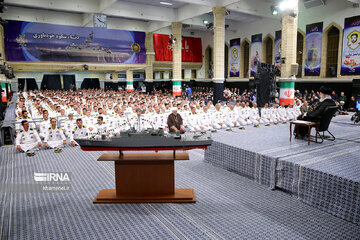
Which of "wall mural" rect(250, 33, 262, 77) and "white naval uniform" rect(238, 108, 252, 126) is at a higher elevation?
"wall mural" rect(250, 33, 262, 77)

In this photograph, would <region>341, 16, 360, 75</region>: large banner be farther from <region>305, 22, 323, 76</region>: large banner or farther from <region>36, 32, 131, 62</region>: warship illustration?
<region>36, 32, 131, 62</region>: warship illustration

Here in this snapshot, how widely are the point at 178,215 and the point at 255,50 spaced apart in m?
22.8

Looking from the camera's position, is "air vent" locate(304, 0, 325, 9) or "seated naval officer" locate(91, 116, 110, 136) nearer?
"seated naval officer" locate(91, 116, 110, 136)

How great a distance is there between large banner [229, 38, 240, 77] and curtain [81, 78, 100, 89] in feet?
65.6

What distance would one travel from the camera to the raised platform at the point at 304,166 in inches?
146

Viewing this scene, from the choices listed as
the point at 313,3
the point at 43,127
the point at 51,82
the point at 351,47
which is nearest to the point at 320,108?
the point at 43,127

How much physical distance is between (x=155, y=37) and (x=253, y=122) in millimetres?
18422

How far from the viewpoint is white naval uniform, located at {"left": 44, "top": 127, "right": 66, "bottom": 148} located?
25.4 feet

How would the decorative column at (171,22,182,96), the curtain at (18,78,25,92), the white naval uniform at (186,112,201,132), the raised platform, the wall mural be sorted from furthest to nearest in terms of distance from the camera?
the curtain at (18,78,25,92), the wall mural, the decorative column at (171,22,182,96), the white naval uniform at (186,112,201,132), the raised platform

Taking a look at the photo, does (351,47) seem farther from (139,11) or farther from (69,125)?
(69,125)

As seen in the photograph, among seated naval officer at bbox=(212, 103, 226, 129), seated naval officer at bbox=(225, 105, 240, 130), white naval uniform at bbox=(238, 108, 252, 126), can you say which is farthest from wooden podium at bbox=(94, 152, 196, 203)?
white naval uniform at bbox=(238, 108, 252, 126)

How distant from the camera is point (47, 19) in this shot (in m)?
22.0

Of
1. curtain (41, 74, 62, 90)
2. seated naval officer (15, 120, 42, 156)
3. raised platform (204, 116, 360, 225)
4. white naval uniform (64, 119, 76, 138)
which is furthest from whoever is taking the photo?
curtain (41, 74, 62, 90)

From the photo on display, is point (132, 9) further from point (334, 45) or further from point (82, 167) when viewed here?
point (82, 167)
